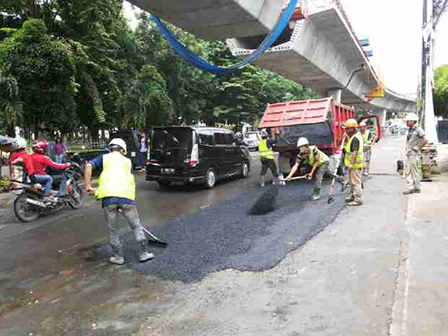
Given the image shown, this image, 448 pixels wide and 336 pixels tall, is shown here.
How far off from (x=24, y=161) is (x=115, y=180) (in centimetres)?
407

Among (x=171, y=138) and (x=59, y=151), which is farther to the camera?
(x=59, y=151)

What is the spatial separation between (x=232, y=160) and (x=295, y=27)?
495 centimetres

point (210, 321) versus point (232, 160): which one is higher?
point (232, 160)

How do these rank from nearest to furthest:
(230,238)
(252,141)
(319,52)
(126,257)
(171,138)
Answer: (126,257), (230,238), (171,138), (319,52), (252,141)

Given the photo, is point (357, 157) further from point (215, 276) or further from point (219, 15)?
point (215, 276)

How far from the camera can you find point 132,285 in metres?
4.34

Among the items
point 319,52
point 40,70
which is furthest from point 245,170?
point 40,70

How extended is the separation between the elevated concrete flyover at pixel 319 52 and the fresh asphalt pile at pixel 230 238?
6836 mm

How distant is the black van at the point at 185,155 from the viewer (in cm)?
1027

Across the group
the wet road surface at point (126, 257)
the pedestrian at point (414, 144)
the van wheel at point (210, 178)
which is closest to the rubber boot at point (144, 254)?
the wet road surface at point (126, 257)

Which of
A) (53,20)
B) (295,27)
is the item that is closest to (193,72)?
(53,20)

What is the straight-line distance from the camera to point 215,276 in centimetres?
443

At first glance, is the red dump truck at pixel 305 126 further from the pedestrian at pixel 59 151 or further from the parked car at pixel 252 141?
the parked car at pixel 252 141

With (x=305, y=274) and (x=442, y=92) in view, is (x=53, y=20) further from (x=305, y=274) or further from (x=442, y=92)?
(x=442, y=92)
